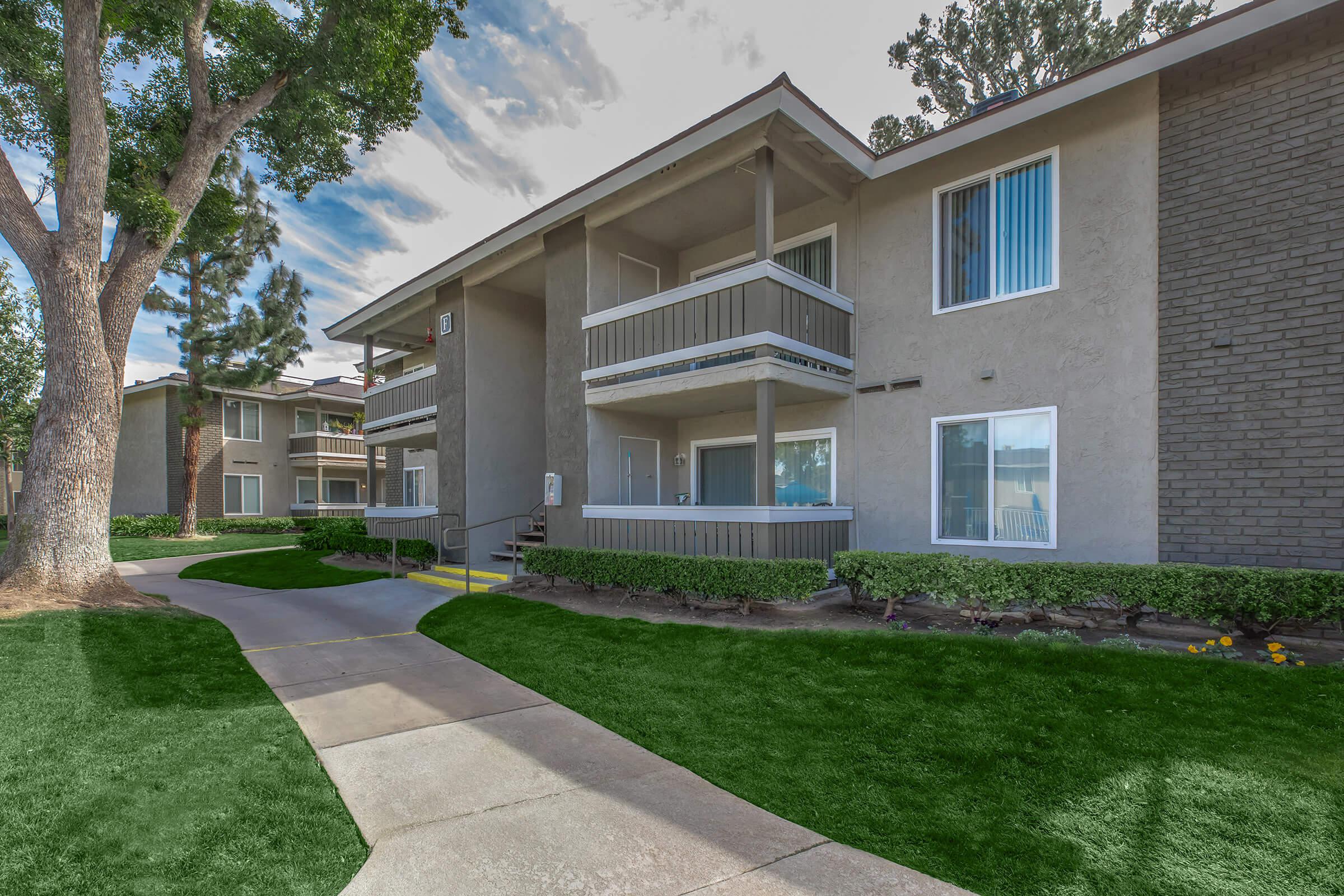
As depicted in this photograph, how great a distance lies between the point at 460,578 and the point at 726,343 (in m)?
6.89

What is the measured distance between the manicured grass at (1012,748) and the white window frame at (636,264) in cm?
715

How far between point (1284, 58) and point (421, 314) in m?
16.2

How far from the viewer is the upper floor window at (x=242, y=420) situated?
91.6 ft

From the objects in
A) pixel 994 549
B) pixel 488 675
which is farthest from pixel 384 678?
pixel 994 549

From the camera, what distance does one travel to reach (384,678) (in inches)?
250

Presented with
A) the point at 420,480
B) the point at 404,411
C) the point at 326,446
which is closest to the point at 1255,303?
the point at 404,411

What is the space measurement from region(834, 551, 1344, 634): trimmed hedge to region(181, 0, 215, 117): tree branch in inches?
480

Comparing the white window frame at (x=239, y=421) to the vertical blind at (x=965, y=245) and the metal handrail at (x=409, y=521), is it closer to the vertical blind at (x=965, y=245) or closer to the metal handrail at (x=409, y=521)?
the metal handrail at (x=409, y=521)

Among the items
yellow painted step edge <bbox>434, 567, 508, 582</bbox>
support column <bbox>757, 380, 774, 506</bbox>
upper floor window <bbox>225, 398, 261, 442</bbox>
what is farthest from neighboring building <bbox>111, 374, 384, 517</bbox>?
support column <bbox>757, 380, 774, 506</bbox>

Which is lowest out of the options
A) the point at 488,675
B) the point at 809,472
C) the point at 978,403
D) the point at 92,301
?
the point at 488,675

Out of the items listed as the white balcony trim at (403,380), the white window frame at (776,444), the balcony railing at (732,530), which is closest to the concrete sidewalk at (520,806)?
the balcony railing at (732,530)

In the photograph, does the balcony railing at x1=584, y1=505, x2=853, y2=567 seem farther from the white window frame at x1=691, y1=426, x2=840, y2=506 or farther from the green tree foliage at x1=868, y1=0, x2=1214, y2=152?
the green tree foliage at x1=868, y1=0, x2=1214, y2=152

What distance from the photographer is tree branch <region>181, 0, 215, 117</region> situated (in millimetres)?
10219

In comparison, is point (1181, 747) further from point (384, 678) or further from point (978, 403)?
point (384, 678)
